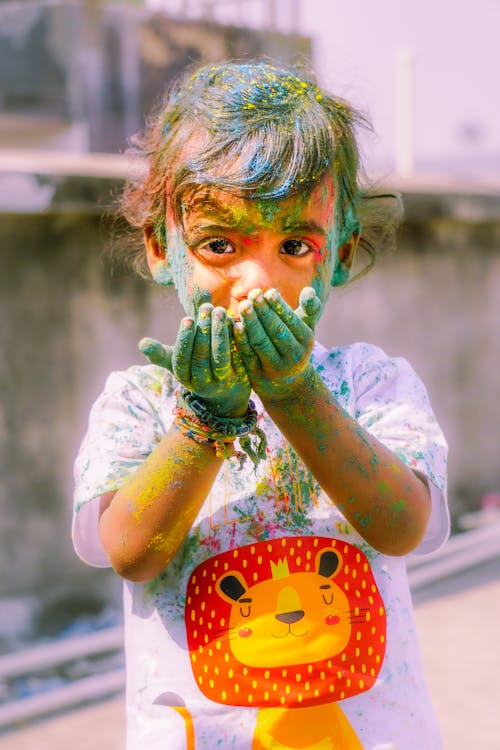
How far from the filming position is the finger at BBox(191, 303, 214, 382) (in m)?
1.05

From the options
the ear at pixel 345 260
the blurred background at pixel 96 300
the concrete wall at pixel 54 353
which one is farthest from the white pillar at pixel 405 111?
the ear at pixel 345 260

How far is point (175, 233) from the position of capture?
4.39ft

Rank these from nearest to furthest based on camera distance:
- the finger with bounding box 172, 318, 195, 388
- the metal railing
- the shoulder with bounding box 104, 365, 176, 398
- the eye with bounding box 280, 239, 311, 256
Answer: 1. the finger with bounding box 172, 318, 195, 388
2. the eye with bounding box 280, 239, 311, 256
3. the shoulder with bounding box 104, 365, 176, 398
4. the metal railing

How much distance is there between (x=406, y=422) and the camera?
1.34 m

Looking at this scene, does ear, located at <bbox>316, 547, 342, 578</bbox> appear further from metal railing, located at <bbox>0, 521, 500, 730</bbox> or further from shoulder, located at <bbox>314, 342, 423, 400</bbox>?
metal railing, located at <bbox>0, 521, 500, 730</bbox>

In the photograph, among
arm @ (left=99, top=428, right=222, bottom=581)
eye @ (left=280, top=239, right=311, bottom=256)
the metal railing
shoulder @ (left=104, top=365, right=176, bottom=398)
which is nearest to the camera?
arm @ (left=99, top=428, right=222, bottom=581)

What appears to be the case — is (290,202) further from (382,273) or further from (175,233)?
(382,273)

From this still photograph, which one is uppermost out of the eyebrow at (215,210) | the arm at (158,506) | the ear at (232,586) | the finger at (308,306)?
the eyebrow at (215,210)

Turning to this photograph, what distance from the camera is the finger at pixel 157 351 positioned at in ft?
3.55

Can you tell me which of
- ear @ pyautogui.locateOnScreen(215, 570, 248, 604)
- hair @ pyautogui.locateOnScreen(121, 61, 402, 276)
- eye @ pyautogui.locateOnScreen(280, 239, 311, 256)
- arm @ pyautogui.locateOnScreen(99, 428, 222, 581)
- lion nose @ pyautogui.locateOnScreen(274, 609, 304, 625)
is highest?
hair @ pyautogui.locateOnScreen(121, 61, 402, 276)

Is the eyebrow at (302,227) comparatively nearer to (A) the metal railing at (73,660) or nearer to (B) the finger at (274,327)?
(B) the finger at (274,327)

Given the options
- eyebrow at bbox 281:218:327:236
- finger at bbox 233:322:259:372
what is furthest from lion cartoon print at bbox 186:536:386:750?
eyebrow at bbox 281:218:327:236

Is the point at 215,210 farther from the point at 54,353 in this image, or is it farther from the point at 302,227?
the point at 54,353

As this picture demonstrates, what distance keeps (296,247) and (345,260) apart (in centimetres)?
21
